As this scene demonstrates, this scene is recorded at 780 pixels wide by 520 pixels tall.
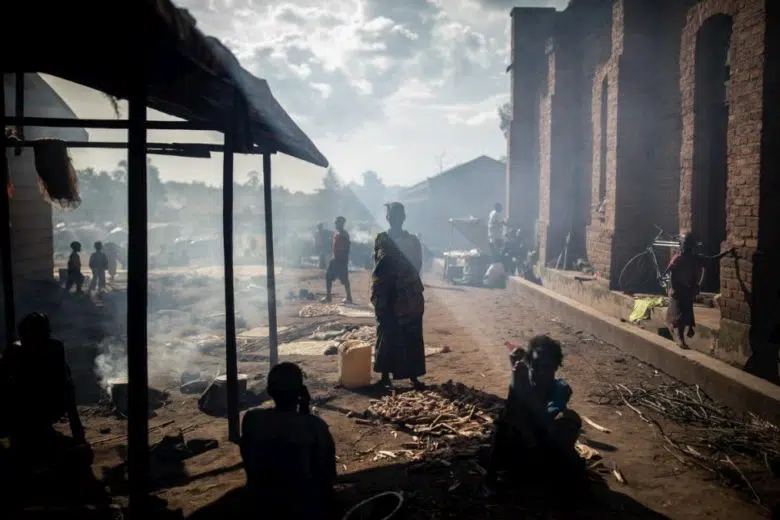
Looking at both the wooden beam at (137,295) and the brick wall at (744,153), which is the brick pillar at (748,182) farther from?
the wooden beam at (137,295)

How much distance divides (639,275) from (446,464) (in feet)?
27.0

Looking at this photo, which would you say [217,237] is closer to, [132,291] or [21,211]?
[21,211]

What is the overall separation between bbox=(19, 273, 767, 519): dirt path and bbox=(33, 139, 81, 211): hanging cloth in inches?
94.3

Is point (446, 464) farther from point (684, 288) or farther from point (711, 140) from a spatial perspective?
point (711, 140)

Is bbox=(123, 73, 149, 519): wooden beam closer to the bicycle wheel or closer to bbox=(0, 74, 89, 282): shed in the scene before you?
the bicycle wheel

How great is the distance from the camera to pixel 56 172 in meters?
5.92

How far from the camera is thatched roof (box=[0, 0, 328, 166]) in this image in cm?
309

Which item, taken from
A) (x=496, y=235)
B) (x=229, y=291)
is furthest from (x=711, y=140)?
(x=496, y=235)

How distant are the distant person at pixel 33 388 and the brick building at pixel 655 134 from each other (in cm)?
724

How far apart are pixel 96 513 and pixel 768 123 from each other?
7.85 metres

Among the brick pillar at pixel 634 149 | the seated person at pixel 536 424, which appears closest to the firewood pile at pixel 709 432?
the seated person at pixel 536 424

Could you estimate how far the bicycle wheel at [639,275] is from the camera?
11477 mm

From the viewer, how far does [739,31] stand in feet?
24.1

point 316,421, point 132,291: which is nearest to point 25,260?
point 132,291
